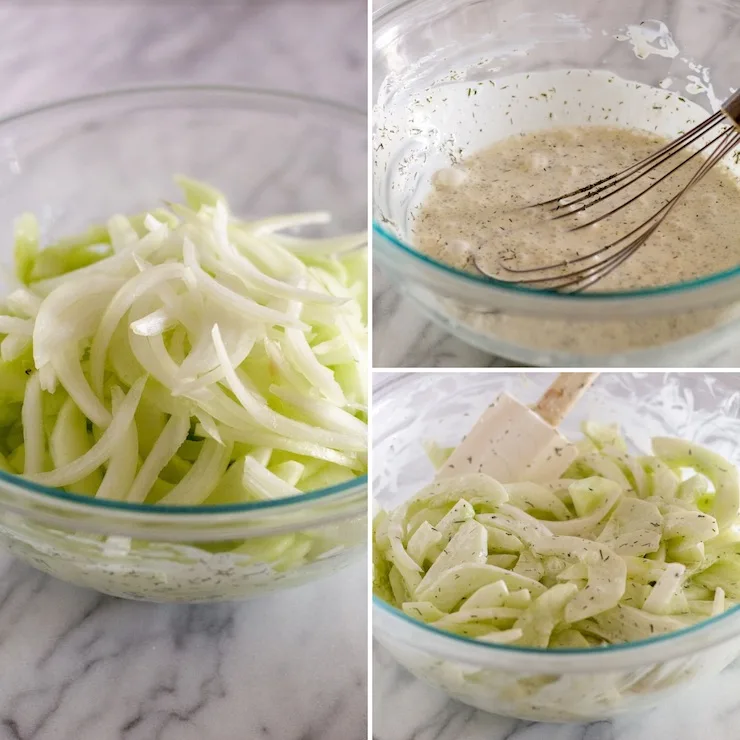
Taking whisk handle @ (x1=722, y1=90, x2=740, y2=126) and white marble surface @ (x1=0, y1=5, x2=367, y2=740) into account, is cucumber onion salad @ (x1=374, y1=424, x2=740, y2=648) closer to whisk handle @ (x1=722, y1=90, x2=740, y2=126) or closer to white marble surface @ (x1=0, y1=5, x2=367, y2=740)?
white marble surface @ (x1=0, y1=5, x2=367, y2=740)

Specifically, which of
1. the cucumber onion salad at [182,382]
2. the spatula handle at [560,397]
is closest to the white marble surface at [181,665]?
the cucumber onion salad at [182,382]

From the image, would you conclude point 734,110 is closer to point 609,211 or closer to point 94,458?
point 609,211

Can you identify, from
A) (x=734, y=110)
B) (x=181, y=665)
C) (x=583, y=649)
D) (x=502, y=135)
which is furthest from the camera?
(x=502, y=135)

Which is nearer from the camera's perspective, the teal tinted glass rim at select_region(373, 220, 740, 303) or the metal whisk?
the teal tinted glass rim at select_region(373, 220, 740, 303)

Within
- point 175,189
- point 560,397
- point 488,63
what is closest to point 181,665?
point 560,397

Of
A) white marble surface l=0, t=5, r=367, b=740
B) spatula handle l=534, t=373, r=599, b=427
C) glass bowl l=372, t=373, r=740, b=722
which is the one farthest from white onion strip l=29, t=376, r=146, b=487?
spatula handle l=534, t=373, r=599, b=427

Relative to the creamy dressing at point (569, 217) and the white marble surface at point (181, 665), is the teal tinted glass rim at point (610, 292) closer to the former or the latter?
the creamy dressing at point (569, 217)
